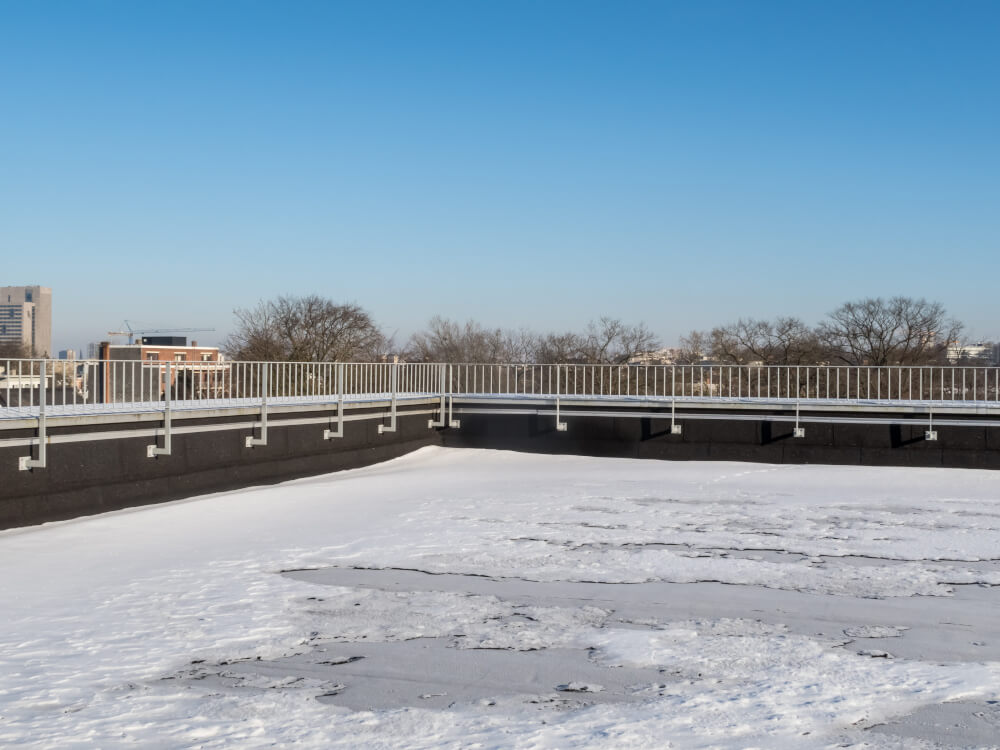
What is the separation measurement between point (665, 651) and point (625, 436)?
13.3 meters

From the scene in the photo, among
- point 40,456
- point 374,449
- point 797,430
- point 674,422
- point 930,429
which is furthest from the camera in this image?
point 674,422

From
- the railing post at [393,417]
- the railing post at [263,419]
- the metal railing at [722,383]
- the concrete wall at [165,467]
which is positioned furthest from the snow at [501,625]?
the metal railing at [722,383]

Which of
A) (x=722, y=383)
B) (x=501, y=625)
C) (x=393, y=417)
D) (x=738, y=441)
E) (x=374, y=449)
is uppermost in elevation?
(x=722, y=383)

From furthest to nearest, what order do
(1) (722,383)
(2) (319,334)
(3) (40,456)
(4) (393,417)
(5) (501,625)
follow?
(2) (319,334) < (1) (722,383) < (4) (393,417) < (3) (40,456) < (5) (501,625)

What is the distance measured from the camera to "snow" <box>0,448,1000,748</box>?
17.3 feet

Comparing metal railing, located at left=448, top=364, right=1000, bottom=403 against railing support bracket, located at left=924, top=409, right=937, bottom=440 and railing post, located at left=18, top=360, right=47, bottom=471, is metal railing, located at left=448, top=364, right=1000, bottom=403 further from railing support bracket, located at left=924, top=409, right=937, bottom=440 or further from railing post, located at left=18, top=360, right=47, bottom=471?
railing post, located at left=18, top=360, right=47, bottom=471

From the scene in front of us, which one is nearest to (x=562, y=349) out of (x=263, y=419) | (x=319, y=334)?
(x=319, y=334)

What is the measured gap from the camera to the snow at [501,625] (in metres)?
5.26

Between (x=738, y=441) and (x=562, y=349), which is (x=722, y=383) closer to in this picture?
(x=738, y=441)

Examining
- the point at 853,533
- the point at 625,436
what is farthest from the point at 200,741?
the point at 625,436

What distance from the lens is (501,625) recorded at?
290 inches

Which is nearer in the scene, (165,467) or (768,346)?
(165,467)

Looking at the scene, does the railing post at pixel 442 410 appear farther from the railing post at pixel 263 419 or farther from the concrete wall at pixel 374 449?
the railing post at pixel 263 419

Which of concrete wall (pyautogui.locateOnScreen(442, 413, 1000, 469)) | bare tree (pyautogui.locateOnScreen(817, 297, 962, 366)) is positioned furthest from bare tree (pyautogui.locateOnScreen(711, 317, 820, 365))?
concrete wall (pyautogui.locateOnScreen(442, 413, 1000, 469))
